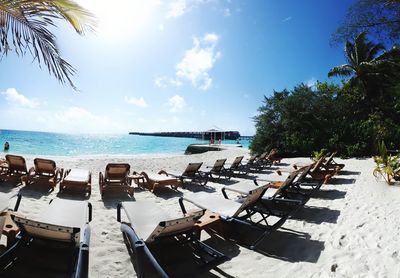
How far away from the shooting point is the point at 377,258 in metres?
2.81

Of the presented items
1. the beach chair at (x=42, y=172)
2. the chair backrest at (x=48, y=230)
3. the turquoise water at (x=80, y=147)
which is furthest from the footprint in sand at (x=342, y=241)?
the turquoise water at (x=80, y=147)

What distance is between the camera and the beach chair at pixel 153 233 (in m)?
2.46

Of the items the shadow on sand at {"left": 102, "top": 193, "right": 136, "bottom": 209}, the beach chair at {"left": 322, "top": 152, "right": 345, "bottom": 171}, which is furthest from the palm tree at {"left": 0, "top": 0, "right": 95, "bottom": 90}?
the beach chair at {"left": 322, "top": 152, "right": 345, "bottom": 171}

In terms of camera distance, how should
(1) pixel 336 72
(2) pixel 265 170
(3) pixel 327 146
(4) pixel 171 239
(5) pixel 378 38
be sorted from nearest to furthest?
(4) pixel 171 239
(5) pixel 378 38
(2) pixel 265 170
(3) pixel 327 146
(1) pixel 336 72

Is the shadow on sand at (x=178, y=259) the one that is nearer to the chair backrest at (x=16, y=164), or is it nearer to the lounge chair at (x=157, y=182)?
the lounge chair at (x=157, y=182)

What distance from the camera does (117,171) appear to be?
22.4ft

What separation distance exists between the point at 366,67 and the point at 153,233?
80.9 feet

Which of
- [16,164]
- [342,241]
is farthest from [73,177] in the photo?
[342,241]

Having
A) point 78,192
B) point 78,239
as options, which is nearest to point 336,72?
point 78,192

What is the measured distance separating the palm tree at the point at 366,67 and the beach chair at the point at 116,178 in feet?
69.4

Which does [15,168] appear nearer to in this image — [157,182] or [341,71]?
[157,182]

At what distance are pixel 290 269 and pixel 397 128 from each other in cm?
1668

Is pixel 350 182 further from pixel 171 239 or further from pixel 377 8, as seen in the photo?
pixel 171 239

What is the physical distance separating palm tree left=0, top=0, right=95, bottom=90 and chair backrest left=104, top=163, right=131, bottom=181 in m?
3.99
